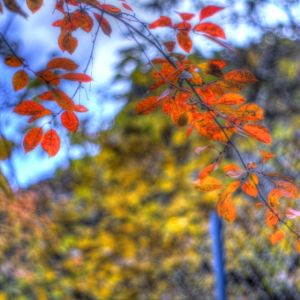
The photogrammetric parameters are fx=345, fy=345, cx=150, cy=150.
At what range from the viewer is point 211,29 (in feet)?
1.88

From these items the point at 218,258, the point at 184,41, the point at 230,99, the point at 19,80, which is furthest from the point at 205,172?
the point at 218,258

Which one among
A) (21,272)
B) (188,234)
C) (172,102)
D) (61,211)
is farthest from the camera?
(61,211)

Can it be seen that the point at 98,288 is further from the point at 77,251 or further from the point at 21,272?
the point at 21,272

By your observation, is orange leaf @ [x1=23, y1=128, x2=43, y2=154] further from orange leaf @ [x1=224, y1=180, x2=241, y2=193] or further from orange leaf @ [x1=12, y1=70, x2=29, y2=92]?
orange leaf @ [x1=224, y1=180, x2=241, y2=193]

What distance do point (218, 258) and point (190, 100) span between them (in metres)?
1.02

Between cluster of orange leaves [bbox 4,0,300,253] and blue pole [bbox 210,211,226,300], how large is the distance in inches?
34.5

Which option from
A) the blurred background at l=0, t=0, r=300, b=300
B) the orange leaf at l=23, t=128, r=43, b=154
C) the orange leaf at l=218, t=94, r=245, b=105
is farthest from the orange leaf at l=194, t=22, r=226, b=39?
the blurred background at l=0, t=0, r=300, b=300

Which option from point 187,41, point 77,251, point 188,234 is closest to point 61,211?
point 77,251

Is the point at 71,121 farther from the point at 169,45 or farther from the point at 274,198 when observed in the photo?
the point at 274,198

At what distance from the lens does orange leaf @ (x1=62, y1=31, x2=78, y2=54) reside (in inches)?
22.9

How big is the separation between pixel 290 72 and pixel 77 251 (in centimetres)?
191

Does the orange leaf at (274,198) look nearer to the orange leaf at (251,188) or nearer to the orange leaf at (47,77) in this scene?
the orange leaf at (251,188)

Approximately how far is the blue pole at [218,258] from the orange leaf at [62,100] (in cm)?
104

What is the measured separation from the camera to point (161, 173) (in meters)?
2.41
